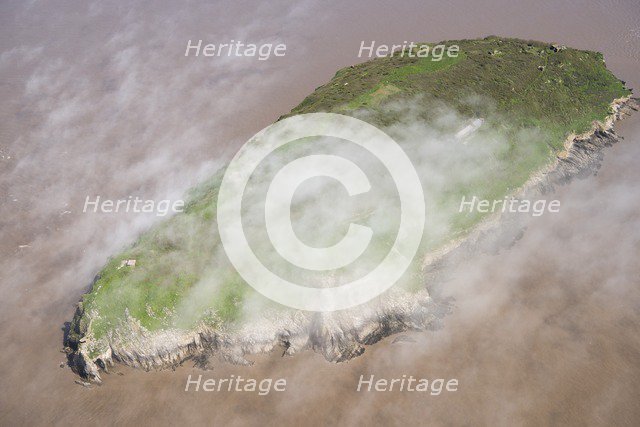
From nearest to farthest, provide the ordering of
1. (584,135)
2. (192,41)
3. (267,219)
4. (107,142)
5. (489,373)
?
1. (489,373)
2. (267,219)
3. (584,135)
4. (107,142)
5. (192,41)

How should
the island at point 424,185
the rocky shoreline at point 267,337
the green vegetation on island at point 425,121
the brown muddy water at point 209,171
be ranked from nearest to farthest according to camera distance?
the brown muddy water at point 209,171 → the rocky shoreline at point 267,337 → the island at point 424,185 → the green vegetation on island at point 425,121

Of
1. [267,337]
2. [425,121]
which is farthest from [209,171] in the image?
[425,121]

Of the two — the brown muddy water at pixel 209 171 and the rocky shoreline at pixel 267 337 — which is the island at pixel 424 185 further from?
the brown muddy water at pixel 209 171

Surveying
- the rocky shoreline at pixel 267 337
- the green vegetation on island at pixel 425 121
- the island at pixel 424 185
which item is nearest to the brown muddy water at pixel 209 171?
the rocky shoreline at pixel 267 337

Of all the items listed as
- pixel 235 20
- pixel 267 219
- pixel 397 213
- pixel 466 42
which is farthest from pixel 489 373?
pixel 235 20

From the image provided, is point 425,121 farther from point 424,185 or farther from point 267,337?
point 267,337

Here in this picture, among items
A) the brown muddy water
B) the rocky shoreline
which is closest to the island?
the rocky shoreline

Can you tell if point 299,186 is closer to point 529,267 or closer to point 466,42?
point 529,267

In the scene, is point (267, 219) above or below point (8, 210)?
above
